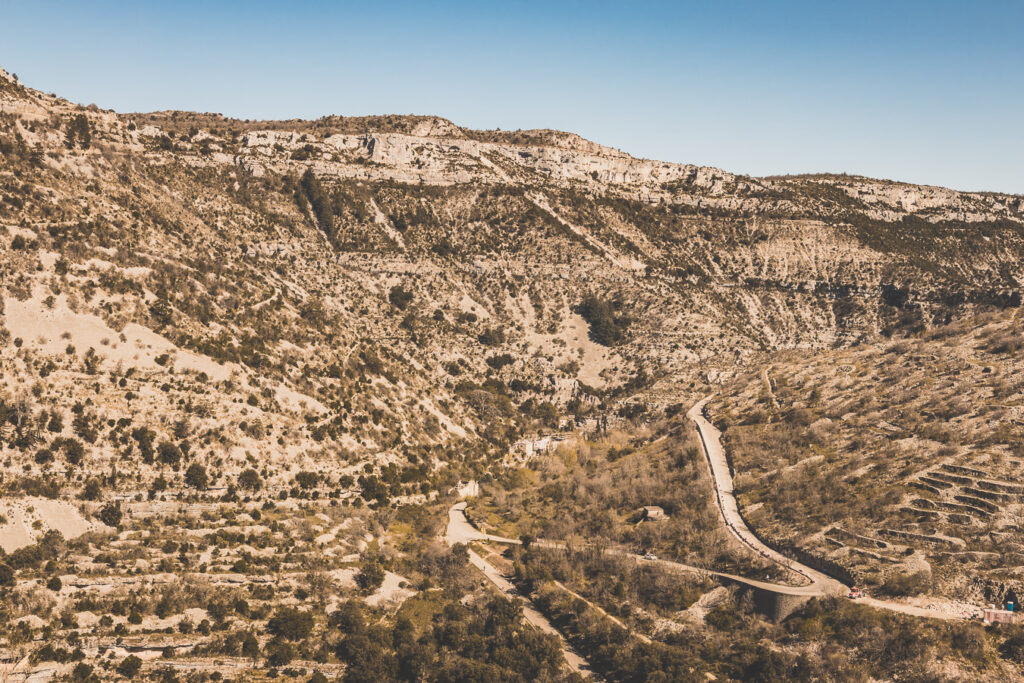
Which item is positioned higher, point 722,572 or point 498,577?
point 722,572

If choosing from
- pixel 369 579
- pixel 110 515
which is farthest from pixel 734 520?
pixel 110 515

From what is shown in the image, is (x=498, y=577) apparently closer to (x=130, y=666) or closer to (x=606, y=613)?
(x=606, y=613)

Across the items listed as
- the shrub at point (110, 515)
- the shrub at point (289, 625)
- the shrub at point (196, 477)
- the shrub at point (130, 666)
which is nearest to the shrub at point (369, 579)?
the shrub at point (289, 625)

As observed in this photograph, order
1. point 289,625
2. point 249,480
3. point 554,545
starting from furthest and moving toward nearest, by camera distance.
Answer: point 554,545, point 249,480, point 289,625

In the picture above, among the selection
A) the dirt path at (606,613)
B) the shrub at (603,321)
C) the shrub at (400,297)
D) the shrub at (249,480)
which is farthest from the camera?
the shrub at (603,321)

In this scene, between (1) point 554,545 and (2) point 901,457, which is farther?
(1) point 554,545

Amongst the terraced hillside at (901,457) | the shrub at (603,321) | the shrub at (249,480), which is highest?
the shrub at (603,321)

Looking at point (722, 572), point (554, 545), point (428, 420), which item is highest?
point (428, 420)

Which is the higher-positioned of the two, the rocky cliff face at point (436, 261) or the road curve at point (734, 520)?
the rocky cliff face at point (436, 261)

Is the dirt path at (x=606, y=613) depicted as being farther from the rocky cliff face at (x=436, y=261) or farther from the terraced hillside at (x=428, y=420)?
the rocky cliff face at (x=436, y=261)

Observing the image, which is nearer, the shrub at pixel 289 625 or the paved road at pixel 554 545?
the shrub at pixel 289 625
